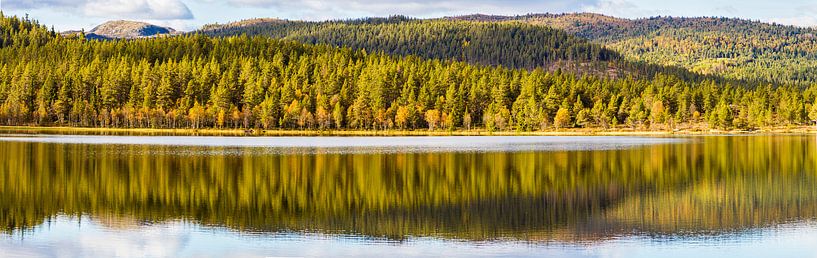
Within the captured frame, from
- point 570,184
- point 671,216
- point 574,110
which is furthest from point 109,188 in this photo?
point 574,110

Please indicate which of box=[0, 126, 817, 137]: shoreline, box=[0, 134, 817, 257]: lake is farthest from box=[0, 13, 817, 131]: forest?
box=[0, 134, 817, 257]: lake

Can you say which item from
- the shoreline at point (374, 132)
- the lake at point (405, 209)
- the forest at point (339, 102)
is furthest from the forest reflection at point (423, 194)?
the forest at point (339, 102)

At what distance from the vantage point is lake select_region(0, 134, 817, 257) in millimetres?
26688

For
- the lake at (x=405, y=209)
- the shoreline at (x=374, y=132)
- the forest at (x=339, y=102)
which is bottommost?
the lake at (x=405, y=209)

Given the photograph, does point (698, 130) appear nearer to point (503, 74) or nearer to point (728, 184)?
point (503, 74)

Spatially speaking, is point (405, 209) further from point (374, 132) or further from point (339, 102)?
point (339, 102)

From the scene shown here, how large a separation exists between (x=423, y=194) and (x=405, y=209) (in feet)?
17.6

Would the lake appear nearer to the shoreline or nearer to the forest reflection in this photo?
the forest reflection

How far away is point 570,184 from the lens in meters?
44.8

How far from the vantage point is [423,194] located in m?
39.7

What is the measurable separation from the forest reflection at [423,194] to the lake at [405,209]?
97 millimetres

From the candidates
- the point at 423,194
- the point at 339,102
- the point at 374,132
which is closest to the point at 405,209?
→ the point at 423,194

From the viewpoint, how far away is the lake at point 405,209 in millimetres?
26688

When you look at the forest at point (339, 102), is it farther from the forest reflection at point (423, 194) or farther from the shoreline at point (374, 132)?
the forest reflection at point (423, 194)
